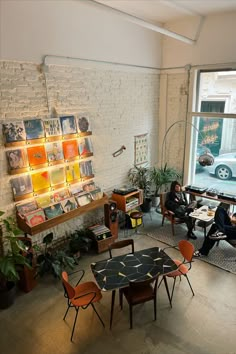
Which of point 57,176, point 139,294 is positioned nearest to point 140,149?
point 57,176

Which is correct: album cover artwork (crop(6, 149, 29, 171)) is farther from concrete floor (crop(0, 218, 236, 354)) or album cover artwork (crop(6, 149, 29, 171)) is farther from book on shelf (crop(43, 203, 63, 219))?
concrete floor (crop(0, 218, 236, 354))

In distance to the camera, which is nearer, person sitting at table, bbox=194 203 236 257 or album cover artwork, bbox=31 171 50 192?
album cover artwork, bbox=31 171 50 192

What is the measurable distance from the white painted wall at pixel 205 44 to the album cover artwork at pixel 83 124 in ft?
9.45

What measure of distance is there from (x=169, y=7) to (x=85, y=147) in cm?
314

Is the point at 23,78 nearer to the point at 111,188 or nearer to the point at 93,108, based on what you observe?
the point at 93,108

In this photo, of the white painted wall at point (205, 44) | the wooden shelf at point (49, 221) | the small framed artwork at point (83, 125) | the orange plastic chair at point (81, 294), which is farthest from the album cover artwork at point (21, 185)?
the white painted wall at point (205, 44)

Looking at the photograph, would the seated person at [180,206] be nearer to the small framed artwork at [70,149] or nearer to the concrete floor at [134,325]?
the concrete floor at [134,325]

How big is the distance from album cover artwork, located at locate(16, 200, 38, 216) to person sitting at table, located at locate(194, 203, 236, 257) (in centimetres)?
308

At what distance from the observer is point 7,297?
151 inches

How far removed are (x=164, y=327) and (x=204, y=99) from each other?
4.91m

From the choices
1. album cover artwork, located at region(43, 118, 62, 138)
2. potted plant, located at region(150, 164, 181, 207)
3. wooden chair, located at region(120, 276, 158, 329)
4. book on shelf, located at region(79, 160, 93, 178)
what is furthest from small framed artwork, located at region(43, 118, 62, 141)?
potted plant, located at region(150, 164, 181, 207)

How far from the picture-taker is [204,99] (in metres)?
6.25

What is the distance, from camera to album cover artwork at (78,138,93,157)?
16.4 ft

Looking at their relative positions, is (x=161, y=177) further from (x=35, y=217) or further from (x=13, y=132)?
(x=13, y=132)
